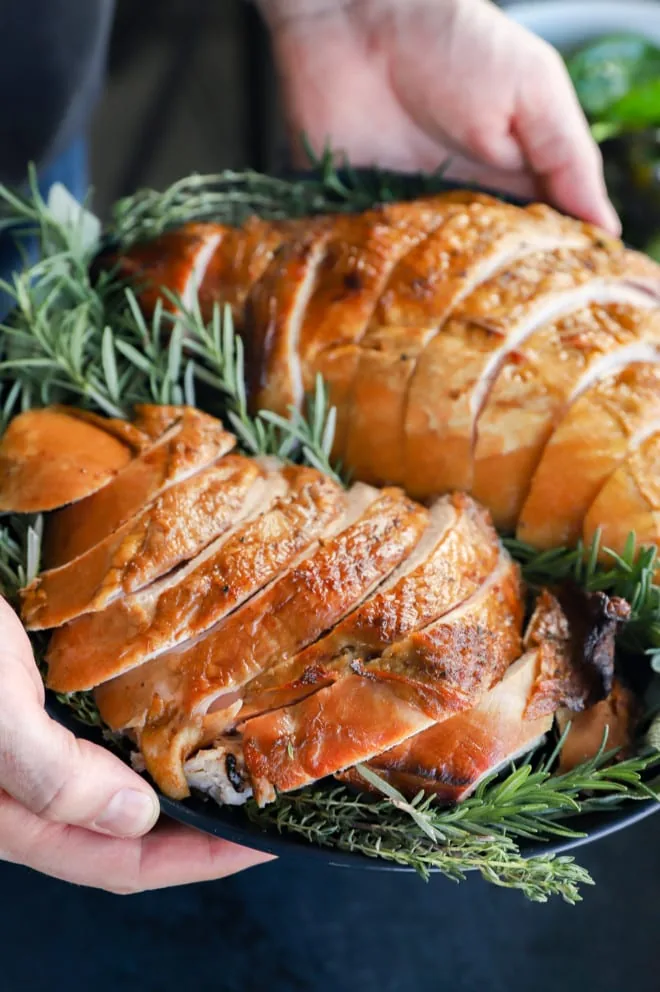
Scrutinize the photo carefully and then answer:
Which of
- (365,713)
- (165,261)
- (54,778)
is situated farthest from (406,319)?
(54,778)

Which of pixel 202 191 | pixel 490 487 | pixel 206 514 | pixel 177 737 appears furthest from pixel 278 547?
pixel 202 191

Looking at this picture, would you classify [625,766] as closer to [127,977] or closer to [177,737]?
[177,737]

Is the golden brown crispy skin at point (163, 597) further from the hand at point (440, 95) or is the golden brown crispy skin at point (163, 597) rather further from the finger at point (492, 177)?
the finger at point (492, 177)

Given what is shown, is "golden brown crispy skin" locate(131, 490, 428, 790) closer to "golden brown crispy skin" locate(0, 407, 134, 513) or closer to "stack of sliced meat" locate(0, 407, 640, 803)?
"stack of sliced meat" locate(0, 407, 640, 803)

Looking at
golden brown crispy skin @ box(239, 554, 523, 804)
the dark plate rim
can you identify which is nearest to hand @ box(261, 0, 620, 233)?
golden brown crispy skin @ box(239, 554, 523, 804)

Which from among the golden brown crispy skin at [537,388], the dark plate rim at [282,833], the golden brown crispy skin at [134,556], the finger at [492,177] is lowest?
the dark plate rim at [282,833]

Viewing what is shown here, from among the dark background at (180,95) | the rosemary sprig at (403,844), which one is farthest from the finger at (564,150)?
the dark background at (180,95)
